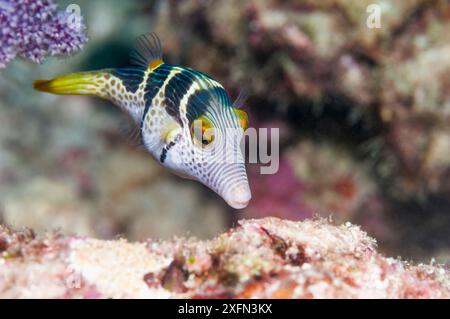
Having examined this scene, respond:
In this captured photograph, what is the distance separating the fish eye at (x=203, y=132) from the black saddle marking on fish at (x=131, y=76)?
508mm

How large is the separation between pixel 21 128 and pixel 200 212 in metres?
2.39

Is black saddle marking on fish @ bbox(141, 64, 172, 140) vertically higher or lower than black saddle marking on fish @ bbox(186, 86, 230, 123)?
higher

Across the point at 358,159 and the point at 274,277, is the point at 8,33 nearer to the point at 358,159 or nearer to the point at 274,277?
the point at 274,277

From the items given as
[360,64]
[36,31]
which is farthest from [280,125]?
[36,31]

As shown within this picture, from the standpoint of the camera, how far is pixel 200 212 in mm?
5980

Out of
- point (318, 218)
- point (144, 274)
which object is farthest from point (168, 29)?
point (144, 274)

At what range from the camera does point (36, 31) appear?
235cm

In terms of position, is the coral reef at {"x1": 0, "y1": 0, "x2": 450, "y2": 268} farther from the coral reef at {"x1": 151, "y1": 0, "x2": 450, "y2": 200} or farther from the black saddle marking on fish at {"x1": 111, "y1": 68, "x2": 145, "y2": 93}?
the black saddle marking on fish at {"x1": 111, "y1": 68, "x2": 145, "y2": 93}

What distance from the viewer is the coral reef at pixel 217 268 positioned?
1.65 metres

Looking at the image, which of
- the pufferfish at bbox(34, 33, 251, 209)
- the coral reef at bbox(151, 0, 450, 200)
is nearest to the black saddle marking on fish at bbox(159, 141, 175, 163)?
the pufferfish at bbox(34, 33, 251, 209)

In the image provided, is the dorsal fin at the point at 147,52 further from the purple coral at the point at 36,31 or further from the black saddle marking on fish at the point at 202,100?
the black saddle marking on fish at the point at 202,100

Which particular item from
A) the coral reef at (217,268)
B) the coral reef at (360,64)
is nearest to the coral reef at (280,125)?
the coral reef at (360,64)

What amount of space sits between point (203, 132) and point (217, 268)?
2.31ft

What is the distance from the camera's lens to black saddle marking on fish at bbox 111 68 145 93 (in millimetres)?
2535
